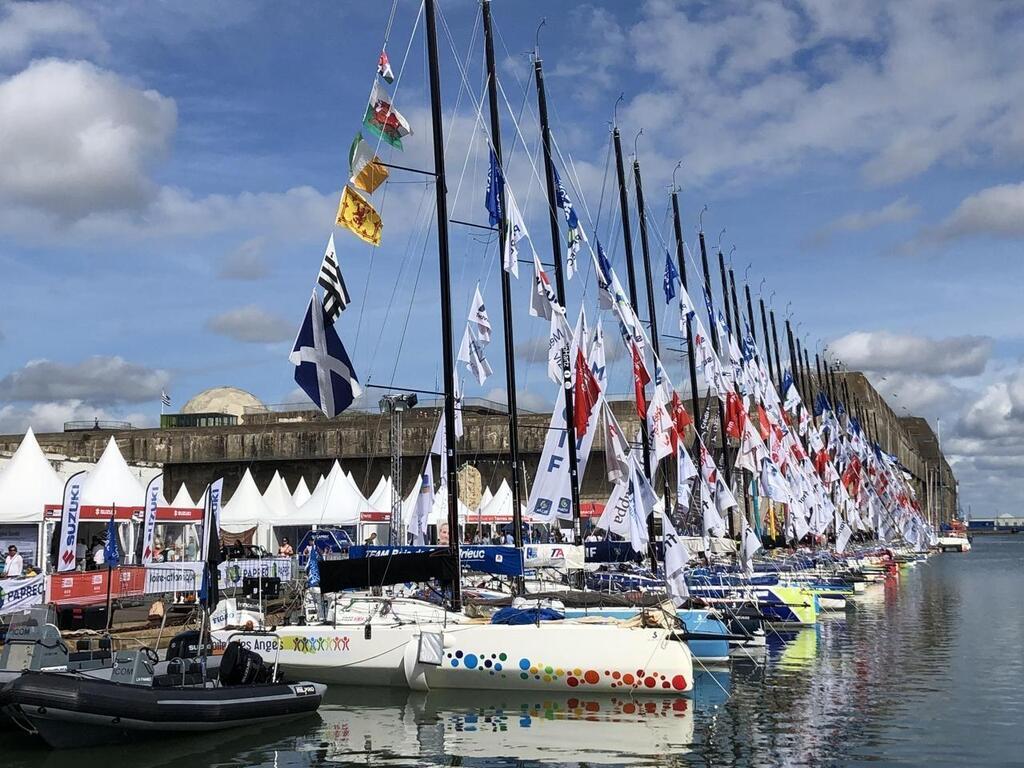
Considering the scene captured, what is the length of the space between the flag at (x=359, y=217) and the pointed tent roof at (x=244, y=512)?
2601 cm

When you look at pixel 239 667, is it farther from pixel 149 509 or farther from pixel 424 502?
pixel 149 509

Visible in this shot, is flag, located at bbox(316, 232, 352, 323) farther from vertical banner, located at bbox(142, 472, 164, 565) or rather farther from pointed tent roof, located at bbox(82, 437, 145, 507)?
pointed tent roof, located at bbox(82, 437, 145, 507)

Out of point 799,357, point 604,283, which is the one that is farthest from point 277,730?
point 799,357

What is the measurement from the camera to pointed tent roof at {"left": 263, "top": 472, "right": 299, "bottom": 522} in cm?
4907

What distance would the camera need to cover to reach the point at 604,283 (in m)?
30.5

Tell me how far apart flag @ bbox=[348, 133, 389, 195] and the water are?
11132mm

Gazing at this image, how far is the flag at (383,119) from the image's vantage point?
80.8 ft

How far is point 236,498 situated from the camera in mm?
48562

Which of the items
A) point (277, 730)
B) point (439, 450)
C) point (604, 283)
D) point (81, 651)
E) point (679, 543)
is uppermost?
point (604, 283)

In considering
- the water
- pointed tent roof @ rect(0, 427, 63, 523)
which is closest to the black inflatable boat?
the water

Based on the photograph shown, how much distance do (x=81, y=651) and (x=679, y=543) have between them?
11828mm

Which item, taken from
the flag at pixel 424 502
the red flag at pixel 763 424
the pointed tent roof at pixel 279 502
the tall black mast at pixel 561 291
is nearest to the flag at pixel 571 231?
the tall black mast at pixel 561 291

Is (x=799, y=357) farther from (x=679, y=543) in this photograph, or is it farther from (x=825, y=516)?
(x=679, y=543)

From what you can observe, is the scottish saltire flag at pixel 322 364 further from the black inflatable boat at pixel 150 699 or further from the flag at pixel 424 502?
the flag at pixel 424 502
